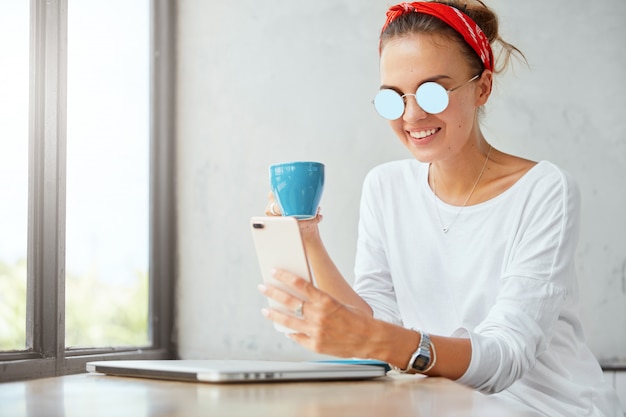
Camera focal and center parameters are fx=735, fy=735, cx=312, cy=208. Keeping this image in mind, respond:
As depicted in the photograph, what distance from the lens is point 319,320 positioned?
1.12 metres

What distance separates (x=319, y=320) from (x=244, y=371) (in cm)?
17

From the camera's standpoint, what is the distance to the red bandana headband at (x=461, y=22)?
1.72 metres

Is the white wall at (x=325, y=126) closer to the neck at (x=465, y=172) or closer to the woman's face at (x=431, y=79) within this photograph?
the neck at (x=465, y=172)

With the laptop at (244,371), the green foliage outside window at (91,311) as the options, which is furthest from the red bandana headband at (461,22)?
the green foliage outside window at (91,311)

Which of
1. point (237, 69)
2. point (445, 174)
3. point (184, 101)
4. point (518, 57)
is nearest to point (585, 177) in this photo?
point (518, 57)

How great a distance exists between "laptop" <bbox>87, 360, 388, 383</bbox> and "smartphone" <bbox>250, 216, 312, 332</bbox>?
0.43 ft

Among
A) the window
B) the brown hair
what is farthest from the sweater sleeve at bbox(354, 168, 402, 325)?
the window

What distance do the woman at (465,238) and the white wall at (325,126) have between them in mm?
680

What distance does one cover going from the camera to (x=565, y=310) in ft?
5.34

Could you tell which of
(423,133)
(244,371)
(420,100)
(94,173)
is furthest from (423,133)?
(94,173)

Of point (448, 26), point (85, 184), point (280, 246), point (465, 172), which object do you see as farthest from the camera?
point (85, 184)

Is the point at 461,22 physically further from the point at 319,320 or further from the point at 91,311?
the point at 91,311

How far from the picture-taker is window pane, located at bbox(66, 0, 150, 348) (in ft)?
7.64

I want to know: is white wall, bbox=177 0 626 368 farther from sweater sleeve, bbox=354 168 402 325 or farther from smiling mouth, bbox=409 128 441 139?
smiling mouth, bbox=409 128 441 139
